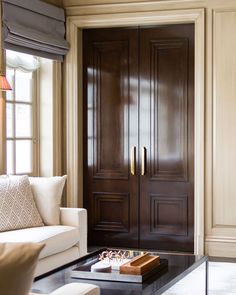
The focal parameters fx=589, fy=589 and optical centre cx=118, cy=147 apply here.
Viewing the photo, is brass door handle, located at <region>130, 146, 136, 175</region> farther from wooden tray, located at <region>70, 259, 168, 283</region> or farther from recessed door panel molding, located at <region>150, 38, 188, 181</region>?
wooden tray, located at <region>70, 259, 168, 283</region>

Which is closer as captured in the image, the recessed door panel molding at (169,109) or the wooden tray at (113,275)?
the wooden tray at (113,275)

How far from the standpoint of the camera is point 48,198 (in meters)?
4.78

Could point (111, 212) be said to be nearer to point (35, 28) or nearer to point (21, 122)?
point (21, 122)

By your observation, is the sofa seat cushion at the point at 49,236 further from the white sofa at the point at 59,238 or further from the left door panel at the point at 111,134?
the left door panel at the point at 111,134

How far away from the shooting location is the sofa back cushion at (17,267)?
5.32 feet

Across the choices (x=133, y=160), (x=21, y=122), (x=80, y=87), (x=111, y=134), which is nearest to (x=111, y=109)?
(x=111, y=134)

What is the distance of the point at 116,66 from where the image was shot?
6.00 m

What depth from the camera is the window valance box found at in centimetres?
507

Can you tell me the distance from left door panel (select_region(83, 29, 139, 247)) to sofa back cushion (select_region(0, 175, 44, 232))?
1474 mm

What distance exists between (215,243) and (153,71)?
179 cm

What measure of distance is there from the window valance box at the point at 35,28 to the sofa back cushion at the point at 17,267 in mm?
3562

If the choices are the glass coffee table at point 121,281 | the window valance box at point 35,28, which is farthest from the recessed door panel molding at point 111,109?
the glass coffee table at point 121,281

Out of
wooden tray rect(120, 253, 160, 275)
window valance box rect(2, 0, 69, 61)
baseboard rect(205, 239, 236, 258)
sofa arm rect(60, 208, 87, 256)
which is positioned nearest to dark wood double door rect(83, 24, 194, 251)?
baseboard rect(205, 239, 236, 258)

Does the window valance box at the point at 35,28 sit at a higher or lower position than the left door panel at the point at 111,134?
higher
